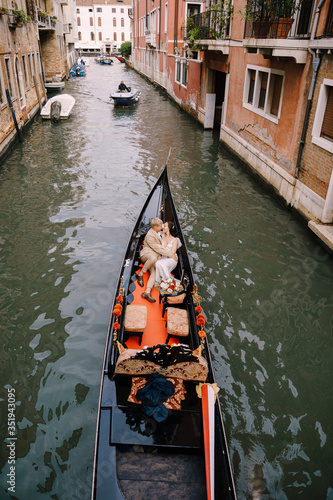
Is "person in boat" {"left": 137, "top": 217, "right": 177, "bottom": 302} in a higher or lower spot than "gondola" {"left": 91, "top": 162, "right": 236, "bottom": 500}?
higher

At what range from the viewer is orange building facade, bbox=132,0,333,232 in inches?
242

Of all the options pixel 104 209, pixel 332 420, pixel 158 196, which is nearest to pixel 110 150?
pixel 104 209

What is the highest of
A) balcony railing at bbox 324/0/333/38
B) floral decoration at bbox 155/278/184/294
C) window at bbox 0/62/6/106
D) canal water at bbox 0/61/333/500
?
balcony railing at bbox 324/0/333/38

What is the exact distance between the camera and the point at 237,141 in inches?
413

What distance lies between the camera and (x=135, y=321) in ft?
12.1

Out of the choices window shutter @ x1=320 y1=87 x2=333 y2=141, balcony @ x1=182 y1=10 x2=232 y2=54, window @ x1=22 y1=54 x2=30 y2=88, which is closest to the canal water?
window shutter @ x1=320 y1=87 x2=333 y2=141

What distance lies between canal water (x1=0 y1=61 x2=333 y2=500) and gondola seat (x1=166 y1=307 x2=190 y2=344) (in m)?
0.64

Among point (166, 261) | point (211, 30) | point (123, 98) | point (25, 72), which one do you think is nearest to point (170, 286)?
point (166, 261)

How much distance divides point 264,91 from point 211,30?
4065mm

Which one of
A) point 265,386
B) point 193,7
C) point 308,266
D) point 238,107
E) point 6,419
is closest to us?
point 6,419

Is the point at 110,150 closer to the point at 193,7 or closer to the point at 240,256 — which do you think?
the point at 240,256

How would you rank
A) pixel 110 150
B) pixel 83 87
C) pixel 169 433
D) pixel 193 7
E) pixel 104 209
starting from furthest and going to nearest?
pixel 83 87
pixel 193 7
pixel 110 150
pixel 104 209
pixel 169 433

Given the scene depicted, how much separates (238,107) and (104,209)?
17.2 ft

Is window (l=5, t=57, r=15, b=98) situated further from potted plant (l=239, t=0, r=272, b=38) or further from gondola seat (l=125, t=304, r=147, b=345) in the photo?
gondola seat (l=125, t=304, r=147, b=345)
